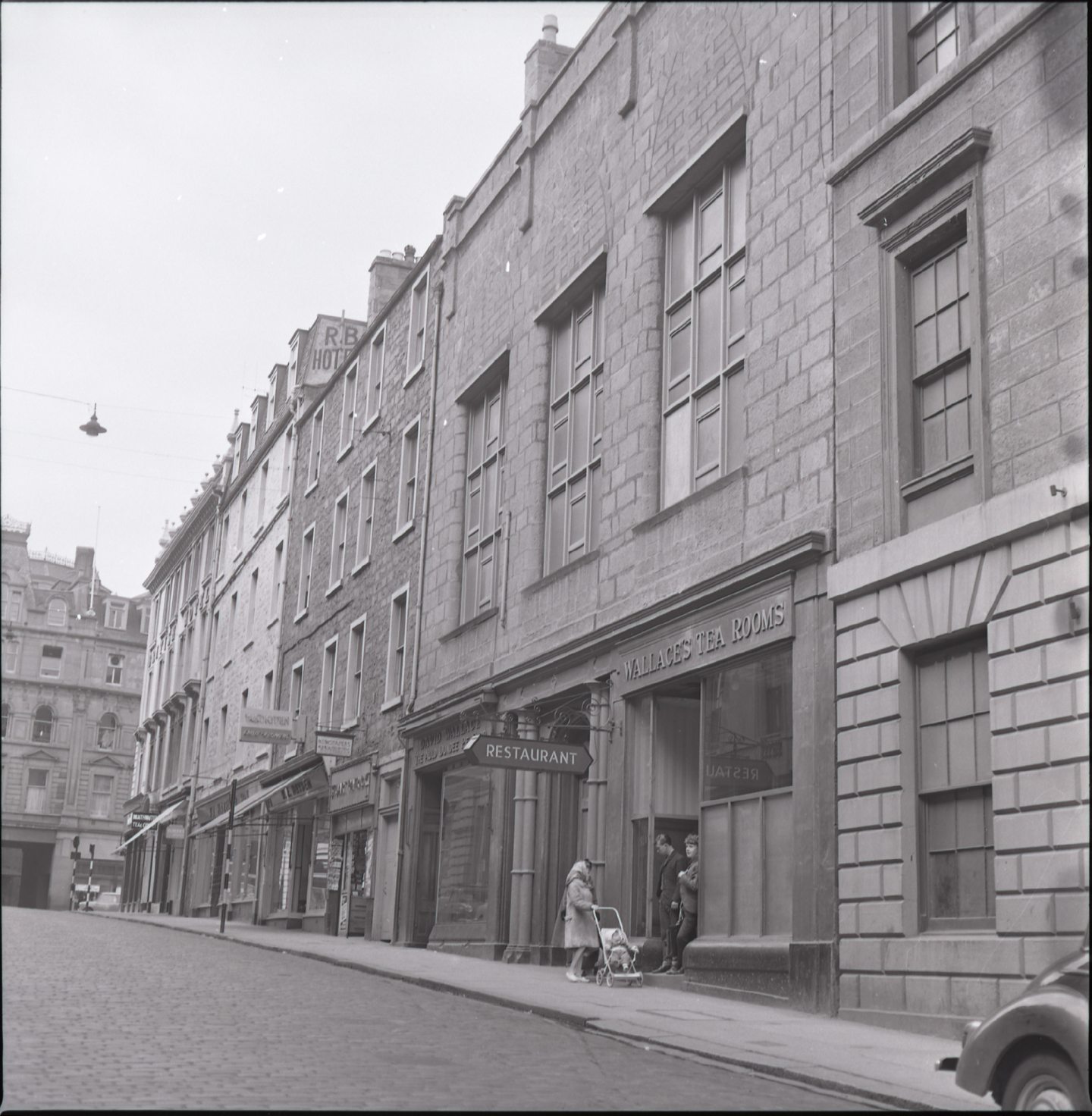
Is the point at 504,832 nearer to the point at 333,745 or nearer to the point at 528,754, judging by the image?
the point at 528,754

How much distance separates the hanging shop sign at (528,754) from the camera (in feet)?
60.1

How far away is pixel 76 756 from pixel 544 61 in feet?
179

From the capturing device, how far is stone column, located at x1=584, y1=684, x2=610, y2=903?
1930 centimetres

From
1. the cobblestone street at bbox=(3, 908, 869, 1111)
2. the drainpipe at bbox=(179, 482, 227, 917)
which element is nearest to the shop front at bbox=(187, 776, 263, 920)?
the drainpipe at bbox=(179, 482, 227, 917)

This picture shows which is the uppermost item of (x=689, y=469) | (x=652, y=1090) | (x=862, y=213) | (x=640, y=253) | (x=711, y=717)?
(x=640, y=253)

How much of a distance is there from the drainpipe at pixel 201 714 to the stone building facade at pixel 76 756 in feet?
55.8

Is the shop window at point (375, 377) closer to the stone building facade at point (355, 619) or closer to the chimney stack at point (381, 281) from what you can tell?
the stone building facade at point (355, 619)

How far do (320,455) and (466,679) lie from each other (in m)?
15.0

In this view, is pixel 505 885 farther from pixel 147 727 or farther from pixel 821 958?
pixel 147 727

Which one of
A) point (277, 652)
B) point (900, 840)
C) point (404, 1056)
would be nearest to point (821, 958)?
point (900, 840)

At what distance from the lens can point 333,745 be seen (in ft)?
102

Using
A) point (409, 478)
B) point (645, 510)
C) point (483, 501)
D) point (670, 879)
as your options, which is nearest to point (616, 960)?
point (670, 879)

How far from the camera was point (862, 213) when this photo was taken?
15000mm

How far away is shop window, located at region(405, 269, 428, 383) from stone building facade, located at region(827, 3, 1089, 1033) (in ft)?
52.3
